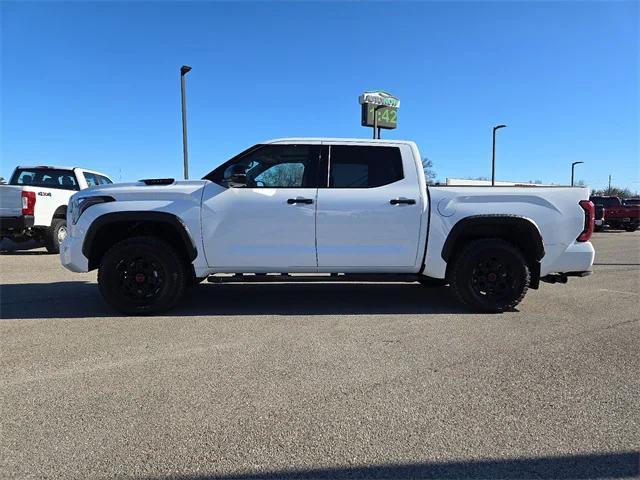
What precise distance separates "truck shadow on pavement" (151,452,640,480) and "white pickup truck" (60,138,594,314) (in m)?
3.09

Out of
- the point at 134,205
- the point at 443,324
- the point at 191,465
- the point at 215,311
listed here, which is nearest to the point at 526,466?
the point at 191,465

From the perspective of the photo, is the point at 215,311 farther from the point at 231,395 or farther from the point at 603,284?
the point at 603,284

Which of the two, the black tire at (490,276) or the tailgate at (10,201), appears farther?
the tailgate at (10,201)

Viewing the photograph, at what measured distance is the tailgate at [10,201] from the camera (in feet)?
33.6

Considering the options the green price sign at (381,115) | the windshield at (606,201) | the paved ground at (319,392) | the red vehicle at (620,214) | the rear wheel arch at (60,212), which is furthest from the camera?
the green price sign at (381,115)

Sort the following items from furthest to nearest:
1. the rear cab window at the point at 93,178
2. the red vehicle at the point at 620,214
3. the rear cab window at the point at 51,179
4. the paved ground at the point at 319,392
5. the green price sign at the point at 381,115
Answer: the green price sign at the point at 381,115
the red vehicle at the point at 620,214
the rear cab window at the point at 93,178
the rear cab window at the point at 51,179
the paved ground at the point at 319,392

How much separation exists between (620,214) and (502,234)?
2290cm

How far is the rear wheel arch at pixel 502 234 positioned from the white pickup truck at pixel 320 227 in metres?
0.01

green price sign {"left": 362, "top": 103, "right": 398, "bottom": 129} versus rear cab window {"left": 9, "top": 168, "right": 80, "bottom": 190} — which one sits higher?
green price sign {"left": 362, "top": 103, "right": 398, "bottom": 129}

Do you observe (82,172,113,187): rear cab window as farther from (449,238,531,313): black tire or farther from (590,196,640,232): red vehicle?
(590,196,640,232): red vehicle

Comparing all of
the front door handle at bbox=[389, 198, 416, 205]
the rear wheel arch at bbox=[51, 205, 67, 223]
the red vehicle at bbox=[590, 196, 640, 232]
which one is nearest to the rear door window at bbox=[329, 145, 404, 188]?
the front door handle at bbox=[389, 198, 416, 205]

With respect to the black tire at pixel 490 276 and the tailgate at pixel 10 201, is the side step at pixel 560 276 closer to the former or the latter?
the black tire at pixel 490 276

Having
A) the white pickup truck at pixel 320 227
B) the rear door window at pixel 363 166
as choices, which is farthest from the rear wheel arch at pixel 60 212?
the rear door window at pixel 363 166

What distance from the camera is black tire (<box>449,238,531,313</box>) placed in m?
5.48
